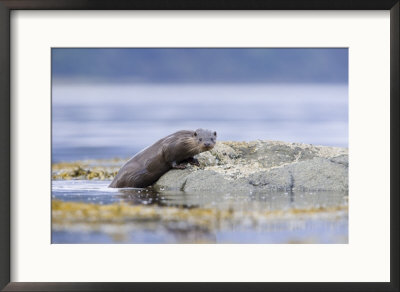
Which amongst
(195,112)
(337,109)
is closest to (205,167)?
(195,112)

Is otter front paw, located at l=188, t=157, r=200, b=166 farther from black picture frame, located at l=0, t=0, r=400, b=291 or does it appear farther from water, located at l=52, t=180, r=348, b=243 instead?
black picture frame, located at l=0, t=0, r=400, b=291

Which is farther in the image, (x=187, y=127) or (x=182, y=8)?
(x=187, y=127)

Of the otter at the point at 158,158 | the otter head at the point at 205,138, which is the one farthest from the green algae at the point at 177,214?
the otter at the point at 158,158

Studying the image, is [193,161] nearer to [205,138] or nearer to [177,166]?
[177,166]

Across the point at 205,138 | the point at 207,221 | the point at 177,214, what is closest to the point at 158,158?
the point at 205,138

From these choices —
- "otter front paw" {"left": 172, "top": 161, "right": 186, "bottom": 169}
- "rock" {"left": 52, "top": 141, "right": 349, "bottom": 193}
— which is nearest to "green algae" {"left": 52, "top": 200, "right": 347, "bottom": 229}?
"rock" {"left": 52, "top": 141, "right": 349, "bottom": 193}

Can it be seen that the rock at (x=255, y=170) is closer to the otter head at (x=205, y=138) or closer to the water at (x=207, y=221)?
the otter head at (x=205, y=138)
